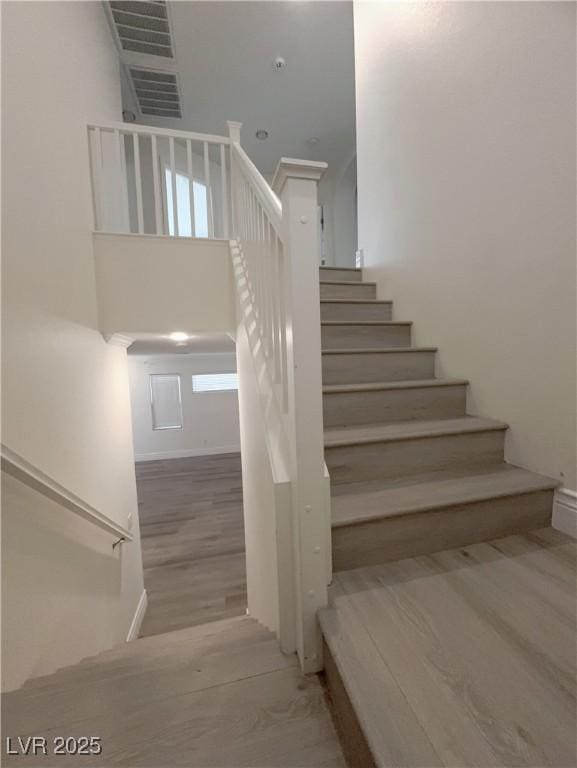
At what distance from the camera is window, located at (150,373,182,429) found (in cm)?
668

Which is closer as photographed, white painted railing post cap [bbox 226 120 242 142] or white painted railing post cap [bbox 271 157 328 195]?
white painted railing post cap [bbox 271 157 328 195]

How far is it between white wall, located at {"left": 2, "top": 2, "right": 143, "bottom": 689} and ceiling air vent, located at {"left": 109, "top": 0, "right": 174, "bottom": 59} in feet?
2.44

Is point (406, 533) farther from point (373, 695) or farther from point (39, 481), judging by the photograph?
point (39, 481)

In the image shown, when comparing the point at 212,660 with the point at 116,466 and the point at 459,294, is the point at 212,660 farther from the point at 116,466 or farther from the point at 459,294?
the point at 459,294


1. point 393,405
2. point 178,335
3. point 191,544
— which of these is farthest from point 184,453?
point 393,405

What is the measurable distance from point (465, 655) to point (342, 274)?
258cm

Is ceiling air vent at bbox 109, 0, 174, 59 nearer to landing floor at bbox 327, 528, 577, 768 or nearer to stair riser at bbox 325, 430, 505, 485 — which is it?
stair riser at bbox 325, 430, 505, 485

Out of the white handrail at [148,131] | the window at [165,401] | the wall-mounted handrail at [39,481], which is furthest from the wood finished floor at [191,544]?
the white handrail at [148,131]

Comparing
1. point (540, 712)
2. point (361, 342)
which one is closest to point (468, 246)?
point (361, 342)

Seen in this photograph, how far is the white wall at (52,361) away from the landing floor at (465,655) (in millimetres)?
1067

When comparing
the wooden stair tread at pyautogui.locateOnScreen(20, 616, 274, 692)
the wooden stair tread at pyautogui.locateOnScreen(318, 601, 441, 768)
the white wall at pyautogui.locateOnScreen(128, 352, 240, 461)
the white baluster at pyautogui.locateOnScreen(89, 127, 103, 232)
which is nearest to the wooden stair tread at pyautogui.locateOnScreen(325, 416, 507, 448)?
the wooden stair tread at pyautogui.locateOnScreen(318, 601, 441, 768)

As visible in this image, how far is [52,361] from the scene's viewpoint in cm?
144

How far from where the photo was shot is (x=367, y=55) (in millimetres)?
2576

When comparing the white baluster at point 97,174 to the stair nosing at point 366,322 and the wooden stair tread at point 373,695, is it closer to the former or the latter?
the stair nosing at point 366,322
